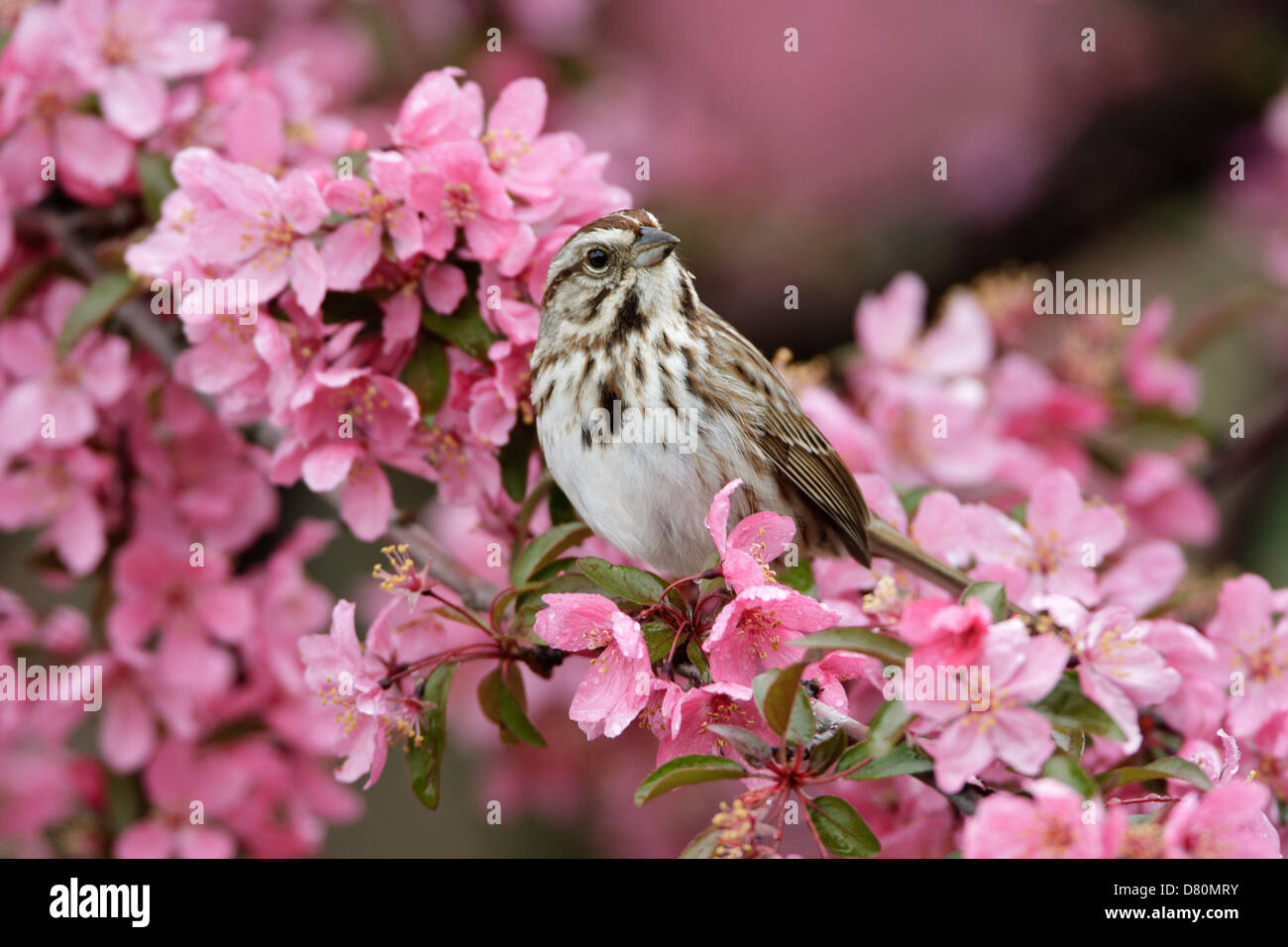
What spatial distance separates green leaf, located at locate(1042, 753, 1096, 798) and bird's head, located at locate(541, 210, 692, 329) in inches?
38.2

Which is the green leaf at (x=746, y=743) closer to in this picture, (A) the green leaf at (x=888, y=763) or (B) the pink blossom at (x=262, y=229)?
(A) the green leaf at (x=888, y=763)

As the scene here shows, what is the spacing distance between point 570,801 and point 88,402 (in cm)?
187

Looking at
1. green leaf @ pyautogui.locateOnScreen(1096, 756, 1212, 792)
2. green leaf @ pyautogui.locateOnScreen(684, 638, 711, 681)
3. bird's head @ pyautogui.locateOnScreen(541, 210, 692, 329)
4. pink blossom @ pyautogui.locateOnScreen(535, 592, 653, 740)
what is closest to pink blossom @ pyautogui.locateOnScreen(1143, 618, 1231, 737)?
green leaf @ pyautogui.locateOnScreen(1096, 756, 1212, 792)

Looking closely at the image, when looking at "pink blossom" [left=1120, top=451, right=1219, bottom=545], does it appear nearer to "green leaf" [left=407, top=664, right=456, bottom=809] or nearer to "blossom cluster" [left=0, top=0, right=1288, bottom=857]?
"blossom cluster" [left=0, top=0, right=1288, bottom=857]

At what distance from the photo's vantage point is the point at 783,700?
1406mm

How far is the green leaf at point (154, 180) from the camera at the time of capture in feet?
7.02

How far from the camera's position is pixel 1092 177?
14.2ft

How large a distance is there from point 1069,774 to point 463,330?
3.44 feet

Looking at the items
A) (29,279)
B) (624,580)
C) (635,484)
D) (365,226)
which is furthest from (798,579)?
(29,279)

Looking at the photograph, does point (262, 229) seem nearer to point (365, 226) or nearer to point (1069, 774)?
point (365, 226)

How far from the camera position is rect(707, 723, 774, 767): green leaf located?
1.46 metres

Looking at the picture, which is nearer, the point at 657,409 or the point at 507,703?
the point at 507,703

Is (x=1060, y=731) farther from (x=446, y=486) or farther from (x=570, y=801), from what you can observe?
(x=570, y=801)

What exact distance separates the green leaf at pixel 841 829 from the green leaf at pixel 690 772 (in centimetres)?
12
